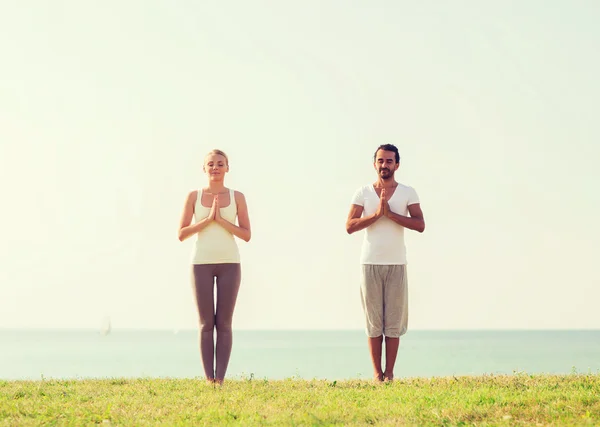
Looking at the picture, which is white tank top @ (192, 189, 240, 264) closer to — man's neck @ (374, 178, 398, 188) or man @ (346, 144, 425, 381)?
man @ (346, 144, 425, 381)

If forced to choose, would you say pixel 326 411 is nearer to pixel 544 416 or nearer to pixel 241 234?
pixel 544 416

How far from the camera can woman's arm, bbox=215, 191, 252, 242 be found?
9391 mm

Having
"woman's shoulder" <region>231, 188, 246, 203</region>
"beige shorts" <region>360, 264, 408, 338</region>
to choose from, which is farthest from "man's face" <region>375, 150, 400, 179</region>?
"woman's shoulder" <region>231, 188, 246, 203</region>

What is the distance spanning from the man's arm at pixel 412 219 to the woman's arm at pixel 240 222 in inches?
70.3

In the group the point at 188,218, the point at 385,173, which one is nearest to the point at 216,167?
the point at 188,218

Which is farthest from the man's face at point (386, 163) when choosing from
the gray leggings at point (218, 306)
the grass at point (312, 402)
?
the grass at point (312, 402)

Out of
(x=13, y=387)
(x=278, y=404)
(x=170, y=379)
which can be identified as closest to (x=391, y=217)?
(x=278, y=404)

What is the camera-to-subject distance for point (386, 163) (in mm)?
9859

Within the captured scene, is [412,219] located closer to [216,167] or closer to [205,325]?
[216,167]

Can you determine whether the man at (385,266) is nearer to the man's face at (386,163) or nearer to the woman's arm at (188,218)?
the man's face at (386,163)

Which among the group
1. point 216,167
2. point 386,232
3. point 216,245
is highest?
point 216,167

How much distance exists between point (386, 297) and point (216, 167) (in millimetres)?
2703

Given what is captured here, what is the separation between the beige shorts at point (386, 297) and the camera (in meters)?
9.63

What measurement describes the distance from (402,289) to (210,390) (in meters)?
2.69
